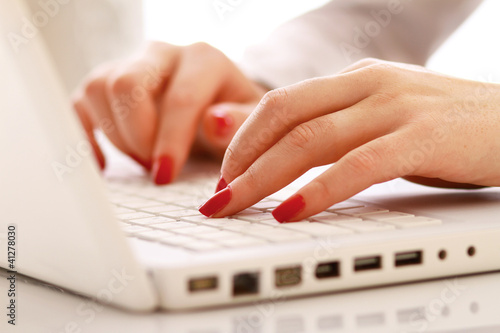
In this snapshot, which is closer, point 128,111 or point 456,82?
point 456,82

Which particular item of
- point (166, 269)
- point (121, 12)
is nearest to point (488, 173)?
point (166, 269)

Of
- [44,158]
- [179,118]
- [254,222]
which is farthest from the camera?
[179,118]

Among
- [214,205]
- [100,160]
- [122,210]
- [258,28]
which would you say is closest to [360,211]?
[214,205]

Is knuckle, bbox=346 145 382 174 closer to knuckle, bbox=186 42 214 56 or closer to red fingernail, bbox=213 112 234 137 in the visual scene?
red fingernail, bbox=213 112 234 137

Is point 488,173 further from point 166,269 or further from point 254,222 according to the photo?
point 166,269

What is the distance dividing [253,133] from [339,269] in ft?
0.68

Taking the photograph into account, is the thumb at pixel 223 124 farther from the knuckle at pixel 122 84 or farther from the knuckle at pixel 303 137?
the knuckle at pixel 303 137

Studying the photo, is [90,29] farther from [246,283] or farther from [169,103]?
[246,283]

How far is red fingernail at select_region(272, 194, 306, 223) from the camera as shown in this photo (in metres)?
0.51

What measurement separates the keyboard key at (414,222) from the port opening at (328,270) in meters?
0.08

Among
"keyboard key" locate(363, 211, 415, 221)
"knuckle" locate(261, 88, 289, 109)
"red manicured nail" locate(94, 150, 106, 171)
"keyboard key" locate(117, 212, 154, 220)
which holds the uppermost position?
"knuckle" locate(261, 88, 289, 109)

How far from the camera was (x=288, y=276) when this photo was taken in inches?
16.4

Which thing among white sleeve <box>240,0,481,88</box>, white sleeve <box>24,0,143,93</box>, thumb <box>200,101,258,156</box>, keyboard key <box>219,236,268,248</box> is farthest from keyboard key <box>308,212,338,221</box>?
white sleeve <box>24,0,143,93</box>

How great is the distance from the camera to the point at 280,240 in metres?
0.44
